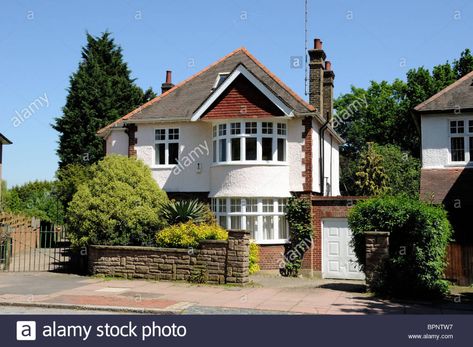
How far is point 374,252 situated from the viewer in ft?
50.0

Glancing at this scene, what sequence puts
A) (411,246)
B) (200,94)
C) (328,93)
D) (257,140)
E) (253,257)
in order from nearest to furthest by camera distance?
(411,246) → (253,257) → (257,140) → (200,94) → (328,93)

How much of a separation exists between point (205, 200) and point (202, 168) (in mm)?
1402

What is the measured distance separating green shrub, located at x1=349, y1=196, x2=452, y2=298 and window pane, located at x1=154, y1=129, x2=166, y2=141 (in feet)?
37.1

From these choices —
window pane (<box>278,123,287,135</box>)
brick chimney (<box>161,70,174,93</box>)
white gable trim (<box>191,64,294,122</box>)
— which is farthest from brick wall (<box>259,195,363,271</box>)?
brick chimney (<box>161,70,174,93</box>)

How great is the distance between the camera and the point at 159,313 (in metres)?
12.0

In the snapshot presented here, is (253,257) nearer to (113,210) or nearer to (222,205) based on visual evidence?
(222,205)

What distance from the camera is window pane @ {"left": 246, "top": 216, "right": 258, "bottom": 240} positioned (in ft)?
71.0

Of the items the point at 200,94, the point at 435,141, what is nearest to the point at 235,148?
the point at 200,94

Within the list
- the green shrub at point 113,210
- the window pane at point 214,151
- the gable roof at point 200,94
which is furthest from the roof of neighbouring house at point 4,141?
the window pane at point 214,151

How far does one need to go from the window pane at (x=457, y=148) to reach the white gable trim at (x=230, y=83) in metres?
6.57

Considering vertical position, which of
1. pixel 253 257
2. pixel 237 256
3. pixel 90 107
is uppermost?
pixel 90 107

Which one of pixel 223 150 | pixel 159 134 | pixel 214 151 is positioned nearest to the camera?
pixel 223 150

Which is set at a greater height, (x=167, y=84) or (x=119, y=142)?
(x=167, y=84)

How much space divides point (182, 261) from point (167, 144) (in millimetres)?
7861
